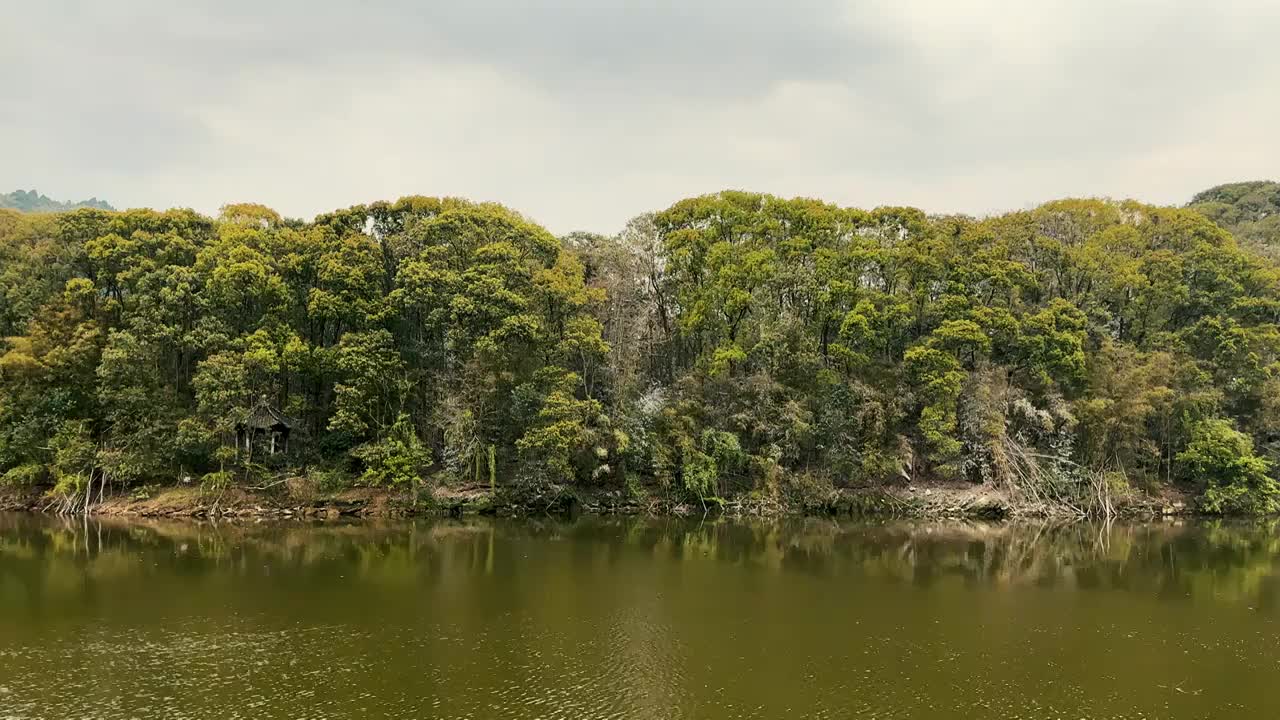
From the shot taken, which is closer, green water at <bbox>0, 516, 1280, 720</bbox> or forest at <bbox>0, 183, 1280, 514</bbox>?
green water at <bbox>0, 516, 1280, 720</bbox>

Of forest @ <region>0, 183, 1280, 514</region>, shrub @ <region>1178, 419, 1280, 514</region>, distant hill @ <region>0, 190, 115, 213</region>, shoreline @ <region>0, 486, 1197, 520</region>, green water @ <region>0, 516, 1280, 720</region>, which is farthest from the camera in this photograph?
distant hill @ <region>0, 190, 115, 213</region>

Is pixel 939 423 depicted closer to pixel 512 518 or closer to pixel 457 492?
pixel 512 518

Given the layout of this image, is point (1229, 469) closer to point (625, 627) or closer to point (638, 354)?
point (638, 354)

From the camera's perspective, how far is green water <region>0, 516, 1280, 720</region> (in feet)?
45.5

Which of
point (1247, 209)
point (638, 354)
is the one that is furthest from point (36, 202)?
point (1247, 209)

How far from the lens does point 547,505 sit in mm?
36219

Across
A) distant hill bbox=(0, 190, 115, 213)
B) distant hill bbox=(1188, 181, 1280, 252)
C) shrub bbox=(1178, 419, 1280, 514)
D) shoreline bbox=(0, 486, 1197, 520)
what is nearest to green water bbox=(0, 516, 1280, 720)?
shoreline bbox=(0, 486, 1197, 520)

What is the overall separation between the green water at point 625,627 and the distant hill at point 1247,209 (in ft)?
111

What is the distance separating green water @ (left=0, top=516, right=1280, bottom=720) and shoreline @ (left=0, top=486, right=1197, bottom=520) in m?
3.51

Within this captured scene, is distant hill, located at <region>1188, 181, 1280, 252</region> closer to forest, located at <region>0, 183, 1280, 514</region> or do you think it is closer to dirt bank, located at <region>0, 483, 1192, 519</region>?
forest, located at <region>0, 183, 1280, 514</region>

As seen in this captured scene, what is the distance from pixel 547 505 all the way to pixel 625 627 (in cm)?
1849

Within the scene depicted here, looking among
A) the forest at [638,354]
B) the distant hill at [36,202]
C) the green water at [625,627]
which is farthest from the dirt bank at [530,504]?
the distant hill at [36,202]

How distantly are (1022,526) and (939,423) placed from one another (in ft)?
19.5

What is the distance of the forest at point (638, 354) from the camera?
34.1 m
